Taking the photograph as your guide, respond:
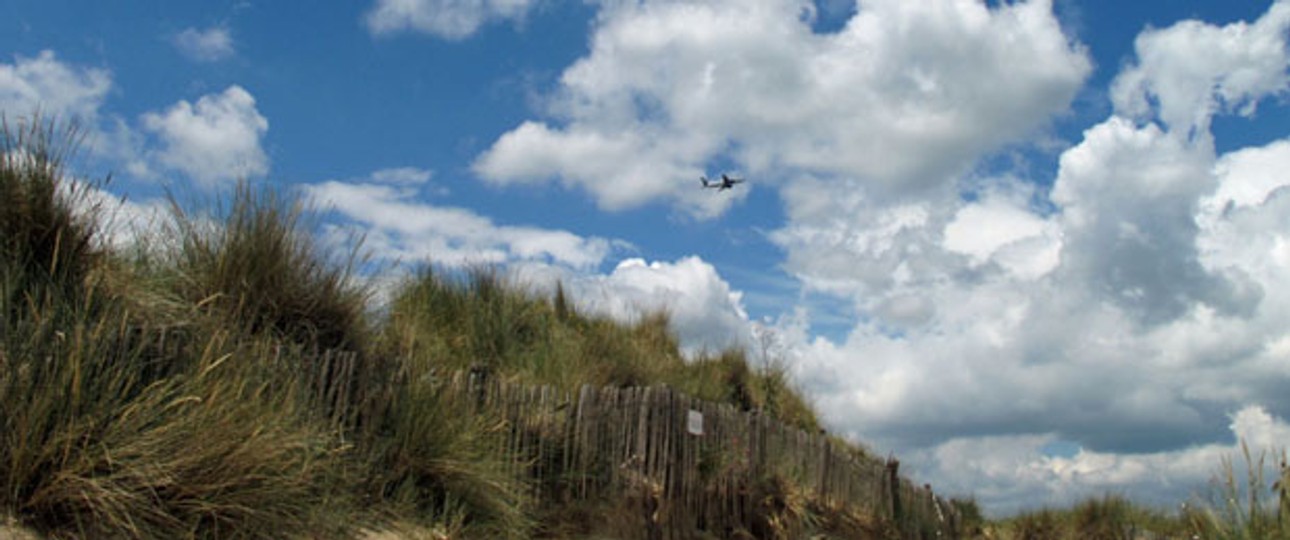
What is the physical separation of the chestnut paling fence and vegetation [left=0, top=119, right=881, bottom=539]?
0.14 meters

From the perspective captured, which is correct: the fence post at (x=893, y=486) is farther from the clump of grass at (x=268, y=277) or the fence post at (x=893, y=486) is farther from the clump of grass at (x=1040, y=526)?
the clump of grass at (x=268, y=277)

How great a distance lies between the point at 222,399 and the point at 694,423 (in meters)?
4.70

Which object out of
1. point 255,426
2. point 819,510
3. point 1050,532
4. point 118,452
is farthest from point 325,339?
point 1050,532

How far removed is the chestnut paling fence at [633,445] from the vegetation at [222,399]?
0.14 m

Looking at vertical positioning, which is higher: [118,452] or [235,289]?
[235,289]

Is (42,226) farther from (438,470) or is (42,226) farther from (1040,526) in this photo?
(1040,526)

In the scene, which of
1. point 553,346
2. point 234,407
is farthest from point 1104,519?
point 234,407

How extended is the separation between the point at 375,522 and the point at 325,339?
7.11 feet

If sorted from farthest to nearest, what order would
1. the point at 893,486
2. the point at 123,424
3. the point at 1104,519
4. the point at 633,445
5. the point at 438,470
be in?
the point at 1104,519 < the point at 893,486 < the point at 633,445 < the point at 438,470 < the point at 123,424

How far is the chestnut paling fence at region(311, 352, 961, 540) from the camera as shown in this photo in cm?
810

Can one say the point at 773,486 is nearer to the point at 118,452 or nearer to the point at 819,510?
the point at 819,510

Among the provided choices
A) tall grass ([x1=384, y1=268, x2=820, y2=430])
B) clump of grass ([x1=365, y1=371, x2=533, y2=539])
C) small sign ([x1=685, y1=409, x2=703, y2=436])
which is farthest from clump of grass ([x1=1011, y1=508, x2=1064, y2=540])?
clump of grass ([x1=365, y1=371, x2=533, y2=539])

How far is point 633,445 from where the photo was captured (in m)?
9.10

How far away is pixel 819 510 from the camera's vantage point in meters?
11.5
